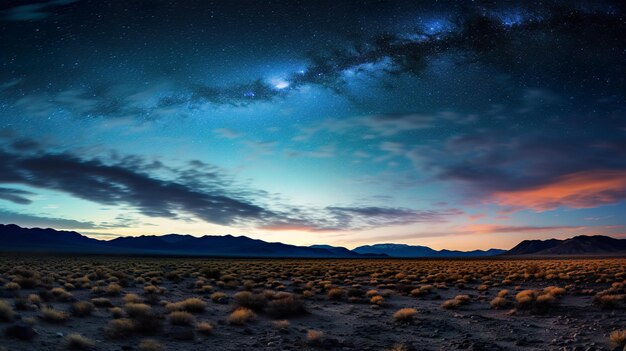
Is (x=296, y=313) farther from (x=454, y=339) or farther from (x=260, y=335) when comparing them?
(x=454, y=339)

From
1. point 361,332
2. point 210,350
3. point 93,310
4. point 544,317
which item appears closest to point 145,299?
point 93,310

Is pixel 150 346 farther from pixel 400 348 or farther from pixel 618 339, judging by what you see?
pixel 618 339

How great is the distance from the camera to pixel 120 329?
11367mm

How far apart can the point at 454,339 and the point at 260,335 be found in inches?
231

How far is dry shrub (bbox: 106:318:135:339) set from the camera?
11211 mm

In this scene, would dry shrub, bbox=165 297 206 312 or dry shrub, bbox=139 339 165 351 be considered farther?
dry shrub, bbox=165 297 206 312

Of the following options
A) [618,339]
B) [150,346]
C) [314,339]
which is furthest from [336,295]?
[150,346]

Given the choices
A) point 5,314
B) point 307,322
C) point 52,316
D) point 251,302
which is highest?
point 5,314

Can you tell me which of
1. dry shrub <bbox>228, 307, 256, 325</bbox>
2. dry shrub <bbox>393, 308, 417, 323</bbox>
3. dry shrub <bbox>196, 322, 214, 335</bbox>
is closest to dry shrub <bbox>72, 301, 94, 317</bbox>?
dry shrub <bbox>196, 322, 214, 335</bbox>

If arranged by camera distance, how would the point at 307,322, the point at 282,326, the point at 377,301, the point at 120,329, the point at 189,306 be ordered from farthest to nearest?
the point at 377,301
the point at 189,306
the point at 307,322
the point at 282,326
the point at 120,329

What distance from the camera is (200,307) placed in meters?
15.7

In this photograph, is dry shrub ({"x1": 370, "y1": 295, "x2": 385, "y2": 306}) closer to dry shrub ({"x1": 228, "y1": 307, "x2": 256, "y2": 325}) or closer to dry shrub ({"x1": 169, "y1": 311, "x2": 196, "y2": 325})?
dry shrub ({"x1": 228, "y1": 307, "x2": 256, "y2": 325})

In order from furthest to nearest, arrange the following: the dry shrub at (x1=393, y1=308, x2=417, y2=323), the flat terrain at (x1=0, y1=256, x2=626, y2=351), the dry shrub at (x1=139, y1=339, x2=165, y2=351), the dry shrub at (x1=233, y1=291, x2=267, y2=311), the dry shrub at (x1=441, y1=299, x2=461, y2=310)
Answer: the dry shrub at (x1=441, y1=299, x2=461, y2=310) → the dry shrub at (x1=233, y1=291, x2=267, y2=311) → the dry shrub at (x1=393, y1=308, x2=417, y2=323) → the flat terrain at (x1=0, y1=256, x2=626, y2=351) → the dry shrub at (x1=139, y1=339, x2=165, y2=351)

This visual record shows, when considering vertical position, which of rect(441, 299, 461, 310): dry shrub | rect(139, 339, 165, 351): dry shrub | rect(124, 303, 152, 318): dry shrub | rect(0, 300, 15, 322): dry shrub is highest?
rect(0, 300, 15, 322): dry shrub
